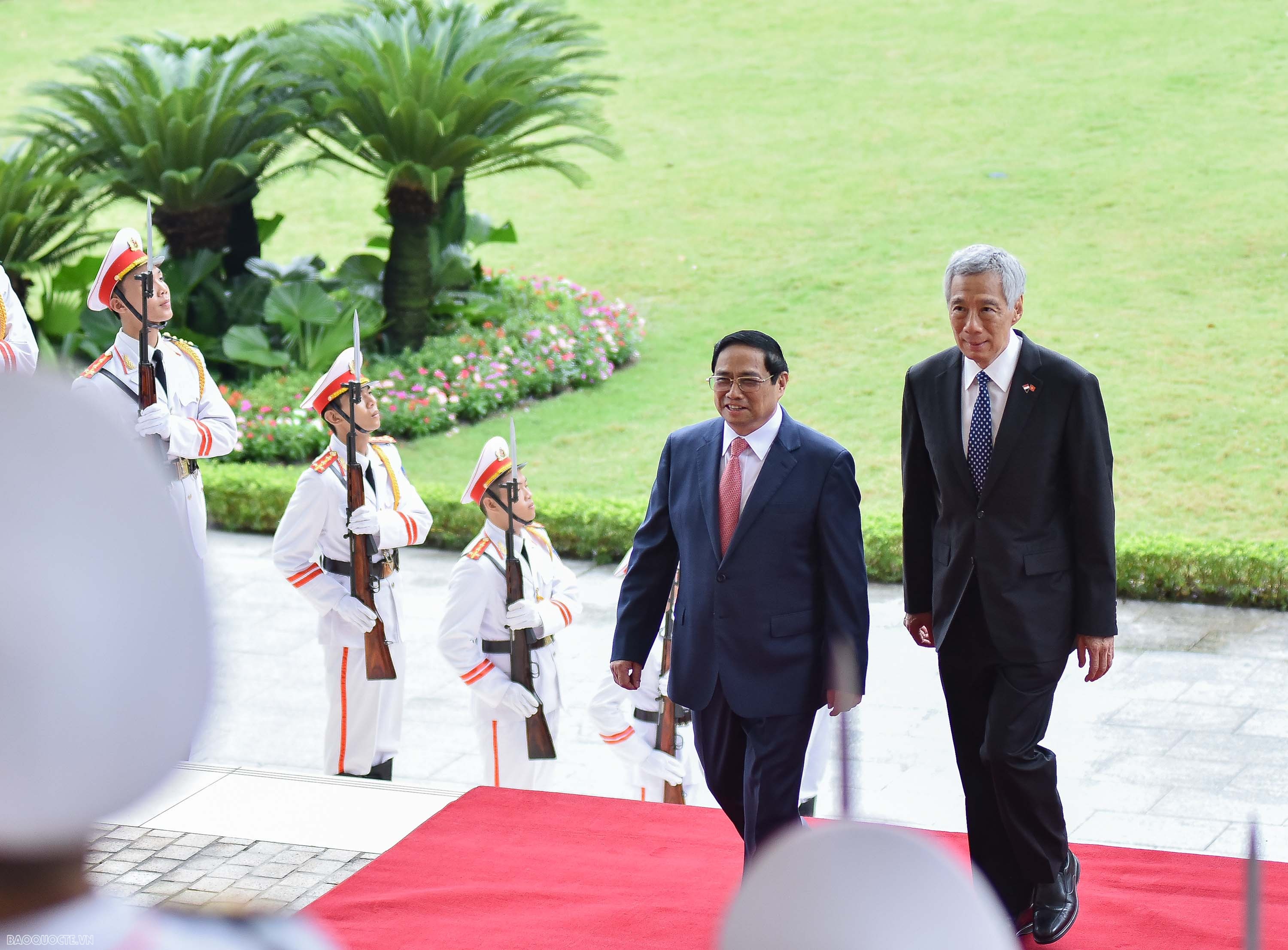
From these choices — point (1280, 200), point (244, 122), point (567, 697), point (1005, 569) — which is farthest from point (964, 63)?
point (1005, 569)

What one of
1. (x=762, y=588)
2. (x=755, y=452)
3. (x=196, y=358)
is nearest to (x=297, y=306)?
(x=196, y=358)

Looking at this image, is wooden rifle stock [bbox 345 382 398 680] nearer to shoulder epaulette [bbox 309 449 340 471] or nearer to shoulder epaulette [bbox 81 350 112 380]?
shoulder epaulette [bbox 309 449 340 471]

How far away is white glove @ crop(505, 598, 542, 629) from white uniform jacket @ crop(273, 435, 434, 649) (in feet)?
2.34

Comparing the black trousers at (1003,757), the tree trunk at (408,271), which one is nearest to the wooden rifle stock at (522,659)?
the black trousers at (1003,757)

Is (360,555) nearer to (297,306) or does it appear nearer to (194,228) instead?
(297,306)

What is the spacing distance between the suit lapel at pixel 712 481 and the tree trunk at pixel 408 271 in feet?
34.0

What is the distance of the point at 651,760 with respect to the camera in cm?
549

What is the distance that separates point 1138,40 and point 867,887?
24.0 meters


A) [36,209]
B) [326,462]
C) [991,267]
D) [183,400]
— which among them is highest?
[36,209]

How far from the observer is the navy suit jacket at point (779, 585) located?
13.7 ft

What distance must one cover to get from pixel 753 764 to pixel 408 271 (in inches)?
431

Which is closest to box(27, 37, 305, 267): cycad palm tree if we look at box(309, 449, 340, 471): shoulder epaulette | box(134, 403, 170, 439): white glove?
box(134, 403, 170, 439): white glove

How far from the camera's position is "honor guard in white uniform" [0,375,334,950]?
39.8 inches

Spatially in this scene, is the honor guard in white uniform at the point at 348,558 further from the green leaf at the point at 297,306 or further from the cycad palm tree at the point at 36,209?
the cycad palm tree at the point at 36,209
